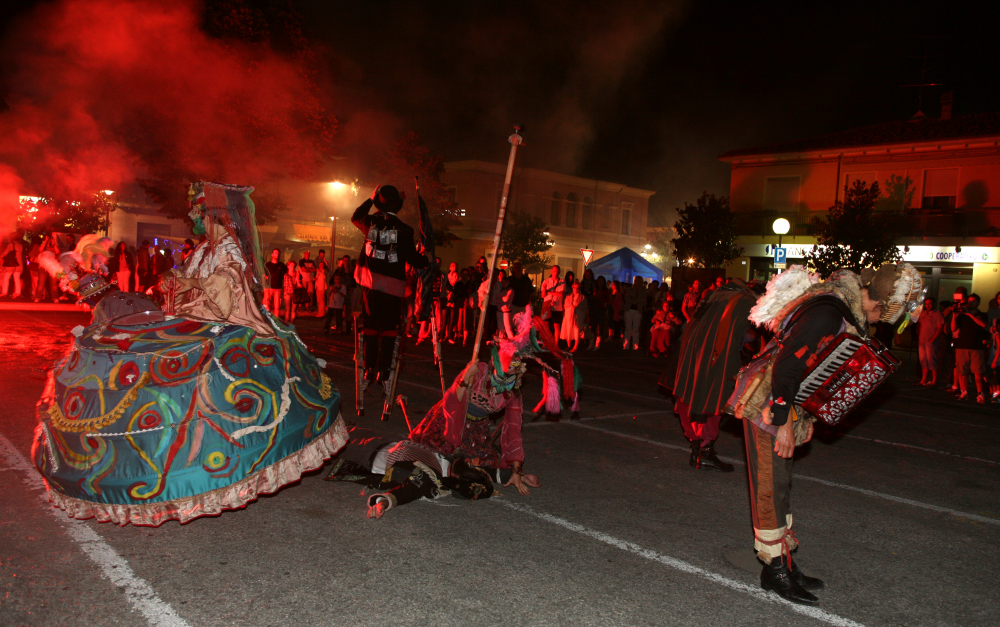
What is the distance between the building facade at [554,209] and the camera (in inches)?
1631

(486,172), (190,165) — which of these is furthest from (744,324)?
(486,172)

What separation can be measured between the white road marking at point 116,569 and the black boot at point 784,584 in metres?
2.73

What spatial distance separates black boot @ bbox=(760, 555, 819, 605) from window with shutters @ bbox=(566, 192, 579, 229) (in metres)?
44.1

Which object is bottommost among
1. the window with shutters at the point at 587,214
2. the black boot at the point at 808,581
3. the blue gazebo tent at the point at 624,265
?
the black boot at the point at 808,581

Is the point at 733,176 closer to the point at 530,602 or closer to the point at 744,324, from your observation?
the point at 744,324

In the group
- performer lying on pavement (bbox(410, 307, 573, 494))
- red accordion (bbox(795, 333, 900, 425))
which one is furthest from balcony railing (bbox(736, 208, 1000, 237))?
red accordion (bbox(795, 333, 900, 425))

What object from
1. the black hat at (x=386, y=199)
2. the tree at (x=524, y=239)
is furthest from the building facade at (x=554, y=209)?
the black hat at (x=386, y=199)

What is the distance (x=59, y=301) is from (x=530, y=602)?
69.1ft

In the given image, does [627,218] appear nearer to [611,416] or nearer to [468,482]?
[611,416]

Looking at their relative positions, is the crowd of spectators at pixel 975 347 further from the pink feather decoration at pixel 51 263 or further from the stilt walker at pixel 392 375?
the pink feather decoration at pixel 51 263

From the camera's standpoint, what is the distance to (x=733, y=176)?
3019 cm

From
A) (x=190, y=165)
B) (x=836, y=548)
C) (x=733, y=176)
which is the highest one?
(x=733, y=176)

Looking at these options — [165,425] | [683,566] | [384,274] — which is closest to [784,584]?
[683,566]

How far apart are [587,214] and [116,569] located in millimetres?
46217
